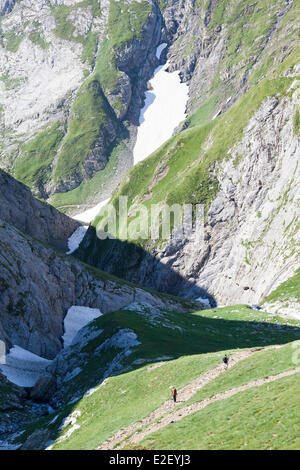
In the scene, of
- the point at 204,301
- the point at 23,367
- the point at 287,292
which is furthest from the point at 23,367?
the point at 204,301

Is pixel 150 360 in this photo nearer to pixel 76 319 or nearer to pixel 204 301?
pixel 76 319

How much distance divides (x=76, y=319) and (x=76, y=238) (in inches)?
3457

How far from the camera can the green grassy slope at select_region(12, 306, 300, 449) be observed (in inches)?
1275

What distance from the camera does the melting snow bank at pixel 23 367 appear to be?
181 ft

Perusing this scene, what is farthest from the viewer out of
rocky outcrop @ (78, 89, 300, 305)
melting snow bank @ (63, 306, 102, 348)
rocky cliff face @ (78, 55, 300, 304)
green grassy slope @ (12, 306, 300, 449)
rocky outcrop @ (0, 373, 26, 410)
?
rocky cliff face @ (78, 55, 300, 304)

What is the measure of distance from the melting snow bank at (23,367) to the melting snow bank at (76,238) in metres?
100

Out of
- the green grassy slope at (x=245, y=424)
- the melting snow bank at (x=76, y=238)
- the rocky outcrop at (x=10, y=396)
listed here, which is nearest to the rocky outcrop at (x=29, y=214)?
the melting snow bank at (x=76, y=238)

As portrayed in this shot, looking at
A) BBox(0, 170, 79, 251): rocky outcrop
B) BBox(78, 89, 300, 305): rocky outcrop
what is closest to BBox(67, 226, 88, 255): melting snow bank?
BBox(0, 170, 79, 251): rocky outcrop

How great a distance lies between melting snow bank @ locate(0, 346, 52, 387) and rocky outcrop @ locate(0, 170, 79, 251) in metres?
70.5

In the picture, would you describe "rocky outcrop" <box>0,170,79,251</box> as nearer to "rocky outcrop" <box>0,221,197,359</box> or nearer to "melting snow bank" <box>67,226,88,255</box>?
"melting snow bank" <box>67,226,88,255</box>

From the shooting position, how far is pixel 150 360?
43.6 m

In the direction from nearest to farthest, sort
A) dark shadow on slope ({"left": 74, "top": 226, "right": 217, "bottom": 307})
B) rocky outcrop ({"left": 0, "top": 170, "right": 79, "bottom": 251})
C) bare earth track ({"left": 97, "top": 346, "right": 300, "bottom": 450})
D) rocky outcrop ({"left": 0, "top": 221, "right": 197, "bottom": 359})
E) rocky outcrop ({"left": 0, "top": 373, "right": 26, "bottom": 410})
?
bare earth track ({"left": 97, "top": 346, "right": 300, "bottom": 450}) → rocky outcrop ({"left": 0, "top": 373, "right": 26, "bottom": 410}) → rocky outcrop ({"left": 0, "top": 221, "right": 197, "bottom": 359}) → dark shadow on slope ({"left": 74, "top": 226, "right": 217, "bottom": 307}) → rocky outcrop ({"left": 0, "top": 170, "right": 79, "bottom": 251})

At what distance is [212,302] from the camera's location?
109 meters

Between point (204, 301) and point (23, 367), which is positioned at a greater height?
point (204, 301)
